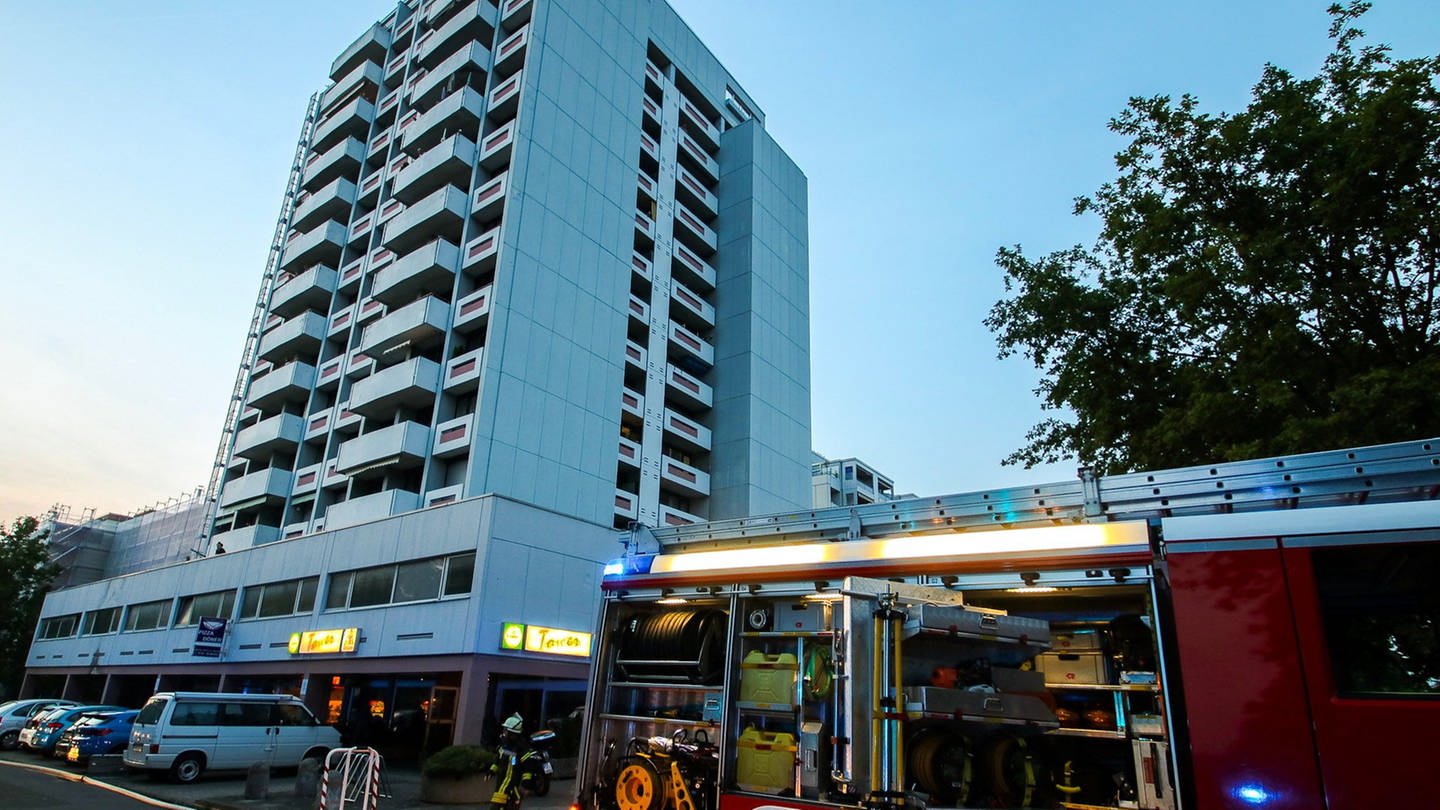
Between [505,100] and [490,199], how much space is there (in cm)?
558

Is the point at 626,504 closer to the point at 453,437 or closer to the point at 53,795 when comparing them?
the point at 453,437

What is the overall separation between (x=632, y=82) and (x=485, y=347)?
18574 millimetres

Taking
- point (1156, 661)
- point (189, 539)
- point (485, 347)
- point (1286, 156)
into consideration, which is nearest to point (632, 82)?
point (485, 347)

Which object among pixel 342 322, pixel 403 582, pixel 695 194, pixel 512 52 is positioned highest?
pixel 512 52

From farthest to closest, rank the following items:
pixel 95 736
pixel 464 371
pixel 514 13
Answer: pixel 514 13 < pixel 464 371 < pixel 95 736

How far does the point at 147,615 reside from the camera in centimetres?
3503

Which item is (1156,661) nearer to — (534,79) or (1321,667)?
(1321,667)

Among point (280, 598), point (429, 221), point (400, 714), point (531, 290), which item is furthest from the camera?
point (429, 221)

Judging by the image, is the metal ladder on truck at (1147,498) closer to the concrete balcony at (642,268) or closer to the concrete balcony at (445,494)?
the concrete balcony at (445,494)

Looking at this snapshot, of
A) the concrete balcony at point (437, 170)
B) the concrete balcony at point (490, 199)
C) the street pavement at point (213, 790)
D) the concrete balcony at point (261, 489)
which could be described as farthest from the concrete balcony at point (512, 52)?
the street pavement at point (213, 790)

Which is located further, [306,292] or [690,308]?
[306,292]

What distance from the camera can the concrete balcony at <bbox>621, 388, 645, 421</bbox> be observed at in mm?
36375

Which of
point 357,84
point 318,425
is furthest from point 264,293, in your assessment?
→ point 318,425

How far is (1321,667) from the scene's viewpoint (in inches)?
191
